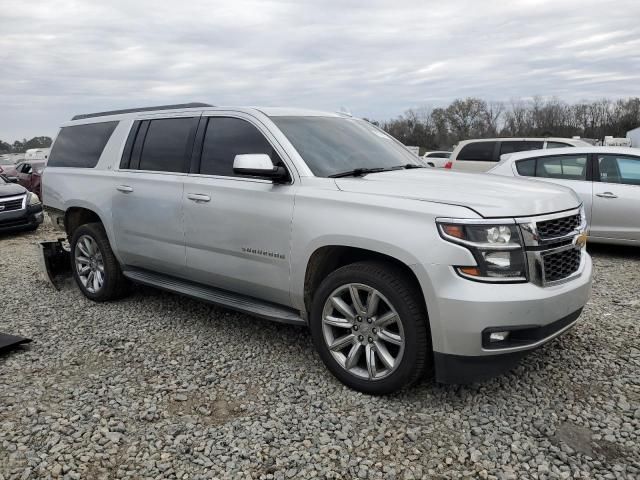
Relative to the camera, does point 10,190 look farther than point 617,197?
Yes

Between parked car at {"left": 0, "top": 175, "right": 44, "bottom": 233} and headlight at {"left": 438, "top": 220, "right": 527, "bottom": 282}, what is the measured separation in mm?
10189

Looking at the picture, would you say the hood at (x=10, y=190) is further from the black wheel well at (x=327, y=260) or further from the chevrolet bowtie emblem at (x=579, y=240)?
the chevrolet bowtie emblem at (x=579, y=240)

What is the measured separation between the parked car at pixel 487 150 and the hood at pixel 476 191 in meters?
8.50

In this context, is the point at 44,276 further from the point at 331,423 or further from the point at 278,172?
the point at 331,423

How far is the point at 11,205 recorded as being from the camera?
10.5 metres

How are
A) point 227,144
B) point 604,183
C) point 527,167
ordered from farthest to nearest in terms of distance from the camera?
point 527,167 → point 604,183 → point 227,144

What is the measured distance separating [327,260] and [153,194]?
1867mm

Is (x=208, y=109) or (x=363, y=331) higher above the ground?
(x=208, y=109)

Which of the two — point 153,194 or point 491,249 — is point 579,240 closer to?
point 491,249

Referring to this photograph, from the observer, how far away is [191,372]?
3797 mm

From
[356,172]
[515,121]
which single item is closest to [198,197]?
[356,172]

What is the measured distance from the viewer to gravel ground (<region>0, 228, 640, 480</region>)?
2717 mm

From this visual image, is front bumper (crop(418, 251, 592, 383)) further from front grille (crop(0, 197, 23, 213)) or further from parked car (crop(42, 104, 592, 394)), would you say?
front grille (crop(0, 197, 23, 213))

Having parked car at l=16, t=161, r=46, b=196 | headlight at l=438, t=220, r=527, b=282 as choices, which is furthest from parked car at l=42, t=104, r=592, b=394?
parked car at l=16, t=161, r=46, b=196
